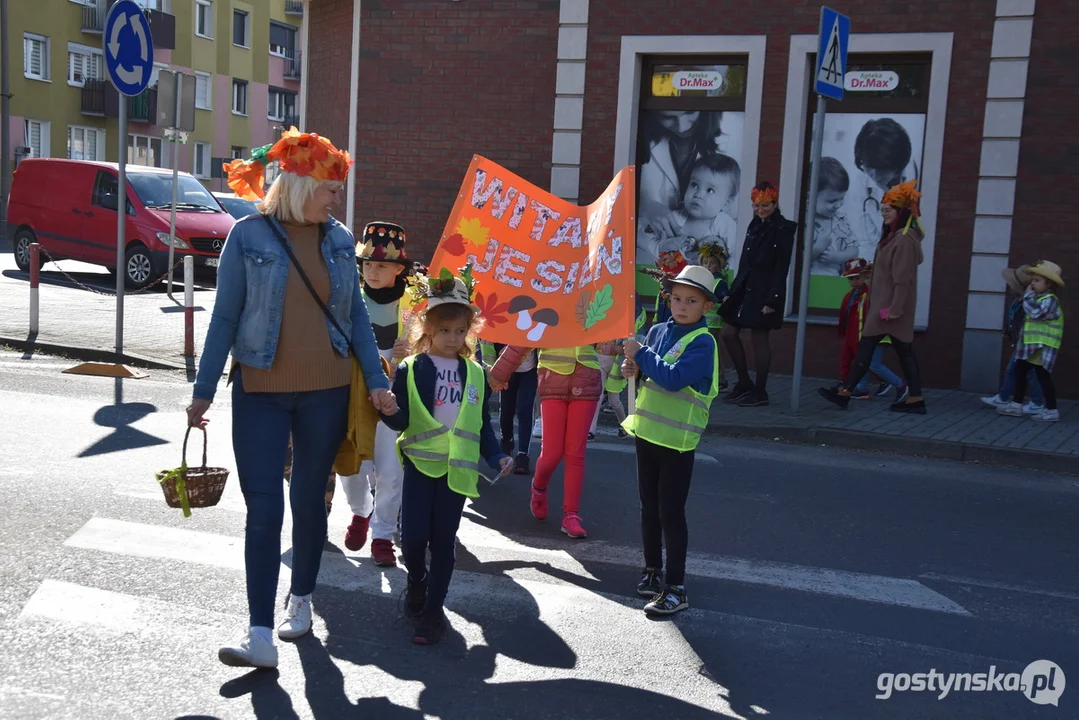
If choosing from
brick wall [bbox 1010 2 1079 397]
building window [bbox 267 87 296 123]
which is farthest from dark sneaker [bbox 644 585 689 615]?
building window [bbox 267 87 296 123]

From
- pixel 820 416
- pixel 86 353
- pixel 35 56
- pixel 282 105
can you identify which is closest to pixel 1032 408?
pixel 820 416

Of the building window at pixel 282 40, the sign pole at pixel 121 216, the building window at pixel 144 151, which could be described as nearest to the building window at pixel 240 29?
the building window at pixel 282 40

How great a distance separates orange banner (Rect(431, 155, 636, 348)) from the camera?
523 centimetres

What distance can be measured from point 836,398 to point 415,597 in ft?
21.6

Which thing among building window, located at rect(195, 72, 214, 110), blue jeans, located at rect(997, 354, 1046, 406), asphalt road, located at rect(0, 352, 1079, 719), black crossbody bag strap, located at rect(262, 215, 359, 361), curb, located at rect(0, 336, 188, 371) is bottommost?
asphalt road, located at rect(0, 352, 1079, 719)

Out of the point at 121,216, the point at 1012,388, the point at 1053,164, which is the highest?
the point at 1053,164

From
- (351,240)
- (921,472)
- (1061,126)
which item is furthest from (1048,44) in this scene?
(351,240)

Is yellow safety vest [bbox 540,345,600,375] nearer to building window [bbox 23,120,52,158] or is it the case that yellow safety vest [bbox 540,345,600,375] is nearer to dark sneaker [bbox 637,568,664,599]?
dark sneaker [bbox 637,568,664,599]

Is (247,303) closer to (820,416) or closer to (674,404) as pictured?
(674,404)

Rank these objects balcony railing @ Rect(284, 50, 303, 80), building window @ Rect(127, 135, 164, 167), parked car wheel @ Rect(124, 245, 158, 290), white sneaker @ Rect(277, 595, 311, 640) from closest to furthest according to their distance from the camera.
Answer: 1. white sneaker @ Rect(277, 595, 311, 640)
2. parked car wheel @ Rect(124, 245, 158, 290)
3. building window @ Rect(127, 135, 164, 167)
4. balcony railing @ Rect(284, 50, 303, 80)

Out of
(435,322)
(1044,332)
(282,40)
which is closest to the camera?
(435,322)

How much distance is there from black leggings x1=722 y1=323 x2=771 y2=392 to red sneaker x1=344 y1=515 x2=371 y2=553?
5.60 m

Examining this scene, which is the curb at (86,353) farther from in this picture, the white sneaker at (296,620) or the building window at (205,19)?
the building window at (205,19)

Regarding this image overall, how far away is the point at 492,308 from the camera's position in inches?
219
